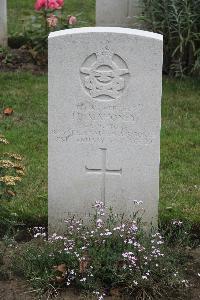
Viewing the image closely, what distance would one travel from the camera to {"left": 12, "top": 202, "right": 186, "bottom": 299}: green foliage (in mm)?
4297

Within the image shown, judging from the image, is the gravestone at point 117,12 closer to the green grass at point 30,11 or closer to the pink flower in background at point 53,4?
the pink flower in background at point 53,4

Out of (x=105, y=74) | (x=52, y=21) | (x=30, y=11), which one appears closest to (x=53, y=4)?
(x=52, y=21)

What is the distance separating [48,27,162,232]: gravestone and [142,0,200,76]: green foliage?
3957mm

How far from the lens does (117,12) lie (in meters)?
9.68

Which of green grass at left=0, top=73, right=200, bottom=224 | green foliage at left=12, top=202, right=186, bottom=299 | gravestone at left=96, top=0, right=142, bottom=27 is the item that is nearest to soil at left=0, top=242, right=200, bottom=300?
green foliage at left=12, top=202, right=186, bottom=299

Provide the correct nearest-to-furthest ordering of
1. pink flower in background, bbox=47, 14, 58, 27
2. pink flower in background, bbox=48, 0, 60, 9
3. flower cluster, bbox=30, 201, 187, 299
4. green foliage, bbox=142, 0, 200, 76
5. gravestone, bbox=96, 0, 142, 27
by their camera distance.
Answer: flower cluster, bbox=30, 201, 187, 299, green foliage, bbox=142, 0, 200, 76, pink flower in background, bbox=47, 14, 58, 27, pink flower in background, bbox=48, 0, 60, 9, gravestone, bbox=96, 0, 142, 27

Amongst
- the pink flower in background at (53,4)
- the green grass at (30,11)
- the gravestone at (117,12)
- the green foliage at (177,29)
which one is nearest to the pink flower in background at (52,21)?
the pink flower in background at (53,4)

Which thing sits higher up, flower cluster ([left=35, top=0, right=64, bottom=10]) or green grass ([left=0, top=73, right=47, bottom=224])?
flower cluster ([left=35, top=0, right=64, bottom=10])

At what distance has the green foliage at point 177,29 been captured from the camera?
8.48 meters

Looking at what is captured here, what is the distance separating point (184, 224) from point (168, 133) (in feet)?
7.05

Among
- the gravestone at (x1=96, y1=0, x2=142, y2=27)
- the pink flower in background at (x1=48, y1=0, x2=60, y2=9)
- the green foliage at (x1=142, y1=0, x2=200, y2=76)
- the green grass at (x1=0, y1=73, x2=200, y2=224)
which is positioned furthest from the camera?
the gravestone at (x1=96, y1=0, x2=142, y2=27)

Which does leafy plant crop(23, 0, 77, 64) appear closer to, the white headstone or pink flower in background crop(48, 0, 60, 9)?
pink flower in background crop(48, 0, 60, 9)

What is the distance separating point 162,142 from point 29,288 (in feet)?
9.09

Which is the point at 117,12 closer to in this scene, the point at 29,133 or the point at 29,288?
the point at 29,133
